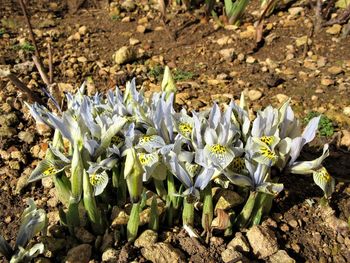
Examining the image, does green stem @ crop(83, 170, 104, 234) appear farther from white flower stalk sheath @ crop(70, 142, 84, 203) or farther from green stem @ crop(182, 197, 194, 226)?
green stem @ crop(182, 197, 194, 226)

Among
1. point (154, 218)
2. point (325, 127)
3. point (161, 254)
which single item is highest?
point (154, 218)

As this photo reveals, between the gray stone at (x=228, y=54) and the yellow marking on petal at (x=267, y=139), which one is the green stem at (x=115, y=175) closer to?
the yellow marking on petal at (x=267, y=139)

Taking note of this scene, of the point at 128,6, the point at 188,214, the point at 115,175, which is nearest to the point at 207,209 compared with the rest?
the point at 188,214

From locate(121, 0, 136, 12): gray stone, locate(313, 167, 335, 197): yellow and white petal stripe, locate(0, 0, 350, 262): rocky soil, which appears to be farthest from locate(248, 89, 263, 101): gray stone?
locate(121, 0, 136, 12): gray stone

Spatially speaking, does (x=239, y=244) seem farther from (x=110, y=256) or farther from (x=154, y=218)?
(x=110, y=256)

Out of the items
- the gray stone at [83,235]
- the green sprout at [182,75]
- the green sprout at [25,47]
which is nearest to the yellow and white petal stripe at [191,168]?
the gray stone at [83,235]

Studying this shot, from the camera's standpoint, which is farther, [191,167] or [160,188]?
[160,188]

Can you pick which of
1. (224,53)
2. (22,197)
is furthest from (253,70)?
(22,197)

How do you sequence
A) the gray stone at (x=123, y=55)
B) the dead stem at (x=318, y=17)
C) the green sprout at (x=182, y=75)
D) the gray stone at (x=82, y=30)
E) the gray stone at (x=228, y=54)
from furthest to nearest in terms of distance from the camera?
the gray stone at (x=82, y=30) → the dead stem at (x=318, y=17) → the gray stone at (x=228, y=54) → the gray stone at (x=123, y=55) → the green sprout at (x=182, y=75)
